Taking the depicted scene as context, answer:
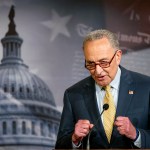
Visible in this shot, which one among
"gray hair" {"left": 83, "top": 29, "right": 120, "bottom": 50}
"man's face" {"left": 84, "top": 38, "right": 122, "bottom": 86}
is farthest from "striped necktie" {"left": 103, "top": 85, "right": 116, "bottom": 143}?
"gray hair" {"left": 83, "top": 29, "right": 120, "bottom": 50}

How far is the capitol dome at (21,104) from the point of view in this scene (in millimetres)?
4945

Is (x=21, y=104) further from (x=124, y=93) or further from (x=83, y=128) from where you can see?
(x=83, y=128)

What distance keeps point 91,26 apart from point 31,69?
774 millimetres

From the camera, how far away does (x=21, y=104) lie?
498 cm

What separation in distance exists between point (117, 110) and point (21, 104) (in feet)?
8.37

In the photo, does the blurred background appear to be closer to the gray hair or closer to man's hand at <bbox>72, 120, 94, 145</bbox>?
the gray hair

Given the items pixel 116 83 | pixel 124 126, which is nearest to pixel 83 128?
pixel 124 126

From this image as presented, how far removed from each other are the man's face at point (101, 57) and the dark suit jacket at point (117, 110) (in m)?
0.14

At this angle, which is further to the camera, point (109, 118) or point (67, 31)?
point (67, 31)

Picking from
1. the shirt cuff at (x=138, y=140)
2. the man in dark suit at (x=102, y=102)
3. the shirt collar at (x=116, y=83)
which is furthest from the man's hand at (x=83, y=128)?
the shirt collar at (x=116, y=83)

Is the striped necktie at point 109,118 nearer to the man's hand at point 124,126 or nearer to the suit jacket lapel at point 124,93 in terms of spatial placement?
the suit jacket lapel at point 124,93

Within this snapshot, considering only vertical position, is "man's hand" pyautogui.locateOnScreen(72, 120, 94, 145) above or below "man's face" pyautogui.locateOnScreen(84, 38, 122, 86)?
below

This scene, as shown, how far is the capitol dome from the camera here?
495cm

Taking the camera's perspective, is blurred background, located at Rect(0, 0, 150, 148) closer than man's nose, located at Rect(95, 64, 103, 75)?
No
